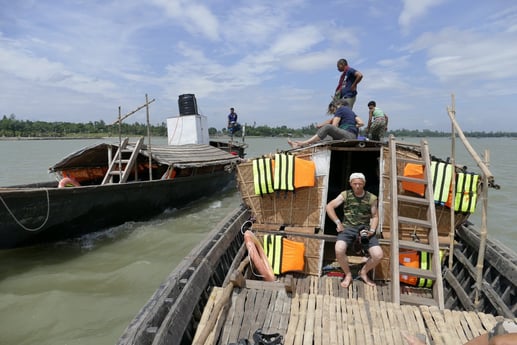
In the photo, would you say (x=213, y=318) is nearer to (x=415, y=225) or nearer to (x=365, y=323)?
(x=365, y=323)

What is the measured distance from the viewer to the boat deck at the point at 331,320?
3.31 m

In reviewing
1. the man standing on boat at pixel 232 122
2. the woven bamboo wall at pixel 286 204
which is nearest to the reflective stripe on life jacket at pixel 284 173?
the woven bamboo wall at pixel 286 204

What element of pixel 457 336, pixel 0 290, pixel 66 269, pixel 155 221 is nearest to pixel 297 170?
pixel 457 336

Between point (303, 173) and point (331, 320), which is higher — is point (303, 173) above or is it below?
above

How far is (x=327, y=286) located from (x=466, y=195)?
2.85 meters

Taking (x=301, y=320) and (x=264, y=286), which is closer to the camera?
(x=301, y=320)

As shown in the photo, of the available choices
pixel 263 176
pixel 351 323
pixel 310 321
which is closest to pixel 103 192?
pixel 263 176

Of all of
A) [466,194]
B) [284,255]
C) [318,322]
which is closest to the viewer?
[318,322]

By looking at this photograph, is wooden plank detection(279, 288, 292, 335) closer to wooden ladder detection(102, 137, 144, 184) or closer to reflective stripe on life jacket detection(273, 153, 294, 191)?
reflective stripe on life jacket detection(273, 153, 294, 191)

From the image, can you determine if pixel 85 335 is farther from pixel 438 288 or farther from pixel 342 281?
pixel 438 288

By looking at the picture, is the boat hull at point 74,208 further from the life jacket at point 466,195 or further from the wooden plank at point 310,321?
the life jacket at point 466,195

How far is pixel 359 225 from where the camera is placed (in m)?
5.05

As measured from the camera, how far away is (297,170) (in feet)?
18.4

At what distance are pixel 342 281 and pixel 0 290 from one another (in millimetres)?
6513
